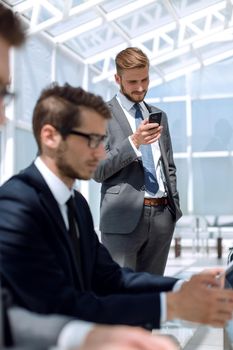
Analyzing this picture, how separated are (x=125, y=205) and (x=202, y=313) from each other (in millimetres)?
1468

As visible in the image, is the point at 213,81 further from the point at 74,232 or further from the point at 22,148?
the point at 74,232

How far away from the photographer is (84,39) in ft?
41.0

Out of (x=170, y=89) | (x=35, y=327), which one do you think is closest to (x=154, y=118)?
(x=35, y=327)

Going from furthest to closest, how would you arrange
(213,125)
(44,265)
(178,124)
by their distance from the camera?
A: (178,124) < (213,125) < (44,265)

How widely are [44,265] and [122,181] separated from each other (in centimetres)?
151

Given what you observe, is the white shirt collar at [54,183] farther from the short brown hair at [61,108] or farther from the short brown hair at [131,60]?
the short brown hair at [131,60]

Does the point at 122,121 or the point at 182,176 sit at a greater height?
the point at 182,176

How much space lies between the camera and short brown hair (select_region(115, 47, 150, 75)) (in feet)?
9.65

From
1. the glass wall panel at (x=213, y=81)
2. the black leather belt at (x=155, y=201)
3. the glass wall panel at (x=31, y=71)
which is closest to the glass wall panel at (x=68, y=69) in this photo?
the glass wall panel at (x=31, y=71)

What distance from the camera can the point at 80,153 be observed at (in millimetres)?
1734

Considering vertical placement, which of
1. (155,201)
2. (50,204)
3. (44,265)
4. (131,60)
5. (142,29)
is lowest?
(44,265)

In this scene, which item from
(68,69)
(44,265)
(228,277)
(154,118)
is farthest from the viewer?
(68,69)

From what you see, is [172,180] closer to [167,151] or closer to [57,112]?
[167,151]

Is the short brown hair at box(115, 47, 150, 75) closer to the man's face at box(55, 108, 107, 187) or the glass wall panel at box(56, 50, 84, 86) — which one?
the man's face at box(55, 108, 107, 187)
